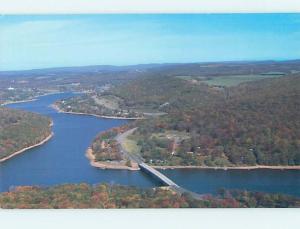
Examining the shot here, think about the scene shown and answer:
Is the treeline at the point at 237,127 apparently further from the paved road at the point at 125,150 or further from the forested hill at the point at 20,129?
the forested hill at the point at 20,129

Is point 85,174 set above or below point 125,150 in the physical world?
below

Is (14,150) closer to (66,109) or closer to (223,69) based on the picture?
(66,109)

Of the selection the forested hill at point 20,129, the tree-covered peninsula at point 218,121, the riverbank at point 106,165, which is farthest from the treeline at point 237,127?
the forested hill at point 20,129

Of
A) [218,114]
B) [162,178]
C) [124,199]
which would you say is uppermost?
[218,114]

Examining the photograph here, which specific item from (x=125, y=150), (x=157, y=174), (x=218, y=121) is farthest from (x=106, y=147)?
(x=218, y=121)

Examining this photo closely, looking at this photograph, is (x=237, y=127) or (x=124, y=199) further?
(x=237, y=127)

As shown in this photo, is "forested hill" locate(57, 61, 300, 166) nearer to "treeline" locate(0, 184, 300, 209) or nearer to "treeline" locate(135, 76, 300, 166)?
"treeline" locate(135, 76, 300, 166)

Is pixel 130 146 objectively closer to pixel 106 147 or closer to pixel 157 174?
pixel 106 147
